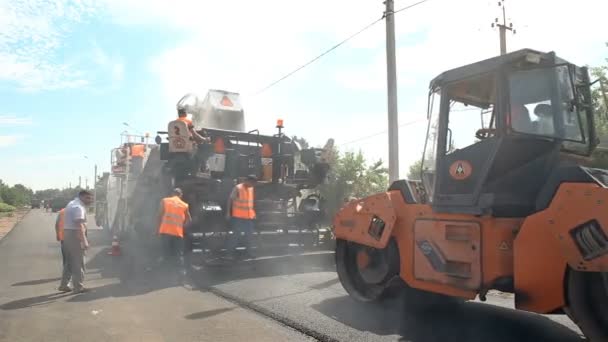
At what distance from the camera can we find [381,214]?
5.65 m

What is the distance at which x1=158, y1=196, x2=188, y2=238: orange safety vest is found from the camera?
310 inches

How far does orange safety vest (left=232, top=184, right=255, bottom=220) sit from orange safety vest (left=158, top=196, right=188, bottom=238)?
954 millimetres

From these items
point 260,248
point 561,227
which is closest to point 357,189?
point 260,248

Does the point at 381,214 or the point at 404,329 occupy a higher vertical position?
the point at 381,214

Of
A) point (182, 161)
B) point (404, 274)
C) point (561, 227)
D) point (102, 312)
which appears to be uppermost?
point (182, 161)

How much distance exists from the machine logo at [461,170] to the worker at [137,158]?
8.48 m

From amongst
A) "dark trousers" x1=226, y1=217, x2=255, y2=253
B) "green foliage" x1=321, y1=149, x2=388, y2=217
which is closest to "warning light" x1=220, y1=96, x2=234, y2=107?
"dark trousers" x1=226, y1=217, x2=255, y2=253

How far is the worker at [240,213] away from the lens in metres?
Answer: 8.54

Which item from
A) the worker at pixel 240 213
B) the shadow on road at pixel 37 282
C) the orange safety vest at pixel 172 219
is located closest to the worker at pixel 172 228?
the orange safety vest at pixel 172 219

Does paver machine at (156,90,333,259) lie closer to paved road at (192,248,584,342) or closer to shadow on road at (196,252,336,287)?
shadow on road at (196,252,336,287)

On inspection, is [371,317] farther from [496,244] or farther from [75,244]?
[75,244]

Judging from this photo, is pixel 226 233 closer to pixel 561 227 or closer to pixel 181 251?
pixel 181 251

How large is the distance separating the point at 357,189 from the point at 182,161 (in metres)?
25.0

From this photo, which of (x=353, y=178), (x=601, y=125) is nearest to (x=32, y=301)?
(x=601, y=125)
